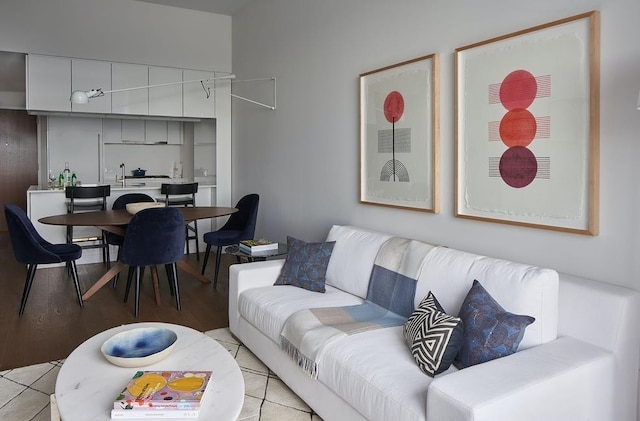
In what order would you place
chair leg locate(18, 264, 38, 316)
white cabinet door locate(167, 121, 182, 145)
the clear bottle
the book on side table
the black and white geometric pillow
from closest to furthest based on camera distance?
the book on side table → the black and white geometric pillow → chair leg locate(18, 264, 38, 316) → the clear bottle → white cabinet door locate(167, 121, 182, 145)

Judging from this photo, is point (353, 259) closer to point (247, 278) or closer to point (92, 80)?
point (247, 278)

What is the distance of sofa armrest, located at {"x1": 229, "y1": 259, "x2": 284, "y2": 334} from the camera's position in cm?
318

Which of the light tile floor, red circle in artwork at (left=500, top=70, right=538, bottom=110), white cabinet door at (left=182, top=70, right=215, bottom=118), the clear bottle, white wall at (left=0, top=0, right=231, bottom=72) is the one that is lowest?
the light tile floor

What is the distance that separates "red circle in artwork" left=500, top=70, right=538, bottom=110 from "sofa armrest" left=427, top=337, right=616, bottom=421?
45.7 inches

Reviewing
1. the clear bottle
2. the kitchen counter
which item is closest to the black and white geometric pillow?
the kitchen counter

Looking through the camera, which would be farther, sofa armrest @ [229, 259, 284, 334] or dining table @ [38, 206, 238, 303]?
dining table @ [38, 206, 238, 303]

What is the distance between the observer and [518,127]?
2418 millimetres

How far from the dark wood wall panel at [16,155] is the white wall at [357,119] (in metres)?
4.61

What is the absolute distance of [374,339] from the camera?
2230 millimetres

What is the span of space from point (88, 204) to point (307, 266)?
138 inches

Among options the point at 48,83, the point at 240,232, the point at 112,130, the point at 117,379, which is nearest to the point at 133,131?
the point at 112,130

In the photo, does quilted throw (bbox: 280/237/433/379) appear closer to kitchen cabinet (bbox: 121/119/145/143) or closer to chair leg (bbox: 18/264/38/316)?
chair leg (bbox: 18/264/38/316)

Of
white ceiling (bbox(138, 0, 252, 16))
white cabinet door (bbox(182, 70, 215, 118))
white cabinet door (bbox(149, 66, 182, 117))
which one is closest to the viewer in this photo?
white ceiling (bbox(138, 0, 252, 16))

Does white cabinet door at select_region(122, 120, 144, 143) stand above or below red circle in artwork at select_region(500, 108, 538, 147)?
above
